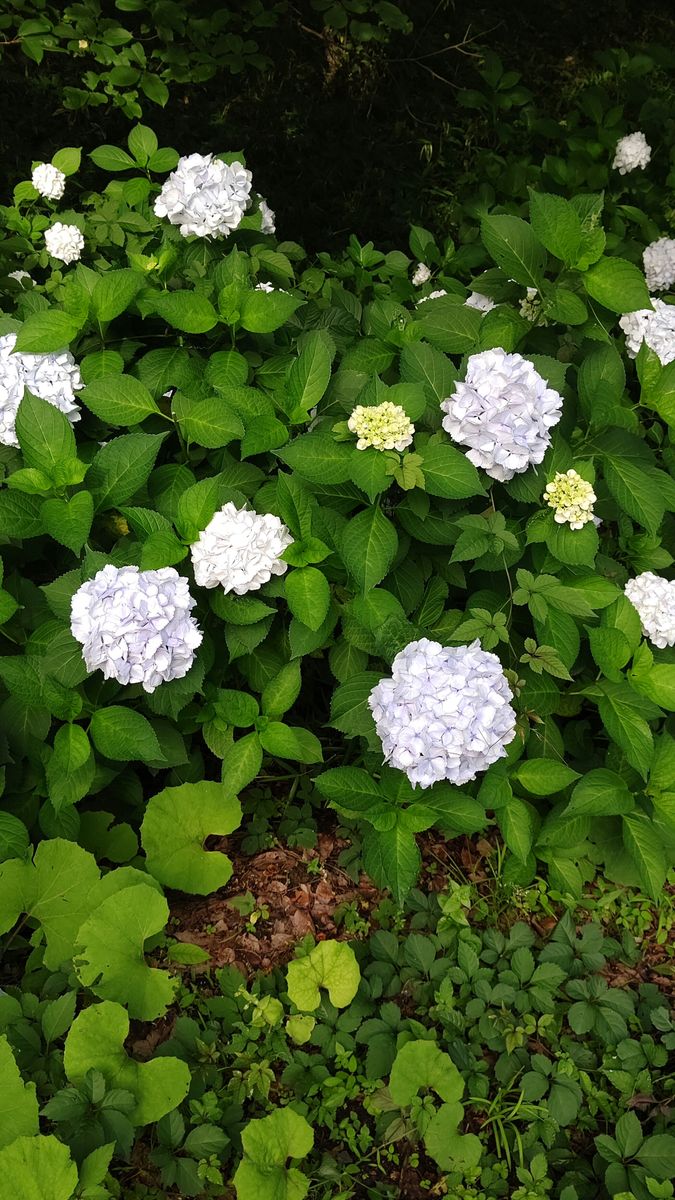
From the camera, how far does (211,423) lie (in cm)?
208

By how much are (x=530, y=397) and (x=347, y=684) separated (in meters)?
0.75

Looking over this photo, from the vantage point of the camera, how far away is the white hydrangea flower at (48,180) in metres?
3.04

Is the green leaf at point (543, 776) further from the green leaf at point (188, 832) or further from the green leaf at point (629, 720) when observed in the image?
the green leaf at point (188, 832)

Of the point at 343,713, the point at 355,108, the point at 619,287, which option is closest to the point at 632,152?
the point at 355,108

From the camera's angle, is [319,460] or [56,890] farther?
[56,890]

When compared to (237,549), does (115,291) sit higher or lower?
higher

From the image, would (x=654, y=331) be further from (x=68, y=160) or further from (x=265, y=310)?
(x=68, y=160)

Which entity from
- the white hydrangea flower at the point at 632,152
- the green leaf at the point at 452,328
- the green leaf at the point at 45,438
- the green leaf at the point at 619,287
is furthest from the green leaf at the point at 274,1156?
the white hydrangea flower at the point at 632,152

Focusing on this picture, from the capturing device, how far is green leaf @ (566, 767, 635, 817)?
81.4 inches

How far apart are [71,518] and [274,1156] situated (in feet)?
4.47

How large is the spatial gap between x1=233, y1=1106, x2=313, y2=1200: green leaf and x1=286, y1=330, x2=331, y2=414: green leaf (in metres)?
1.50

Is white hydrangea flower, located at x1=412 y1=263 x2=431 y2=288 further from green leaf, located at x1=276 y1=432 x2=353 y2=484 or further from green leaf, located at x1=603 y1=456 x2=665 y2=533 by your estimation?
green leaf, located at x1=276 y1=432 x2=353 y2=484

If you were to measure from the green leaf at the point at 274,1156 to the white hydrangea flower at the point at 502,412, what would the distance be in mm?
1407

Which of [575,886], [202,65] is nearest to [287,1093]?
Result: [575,886]
